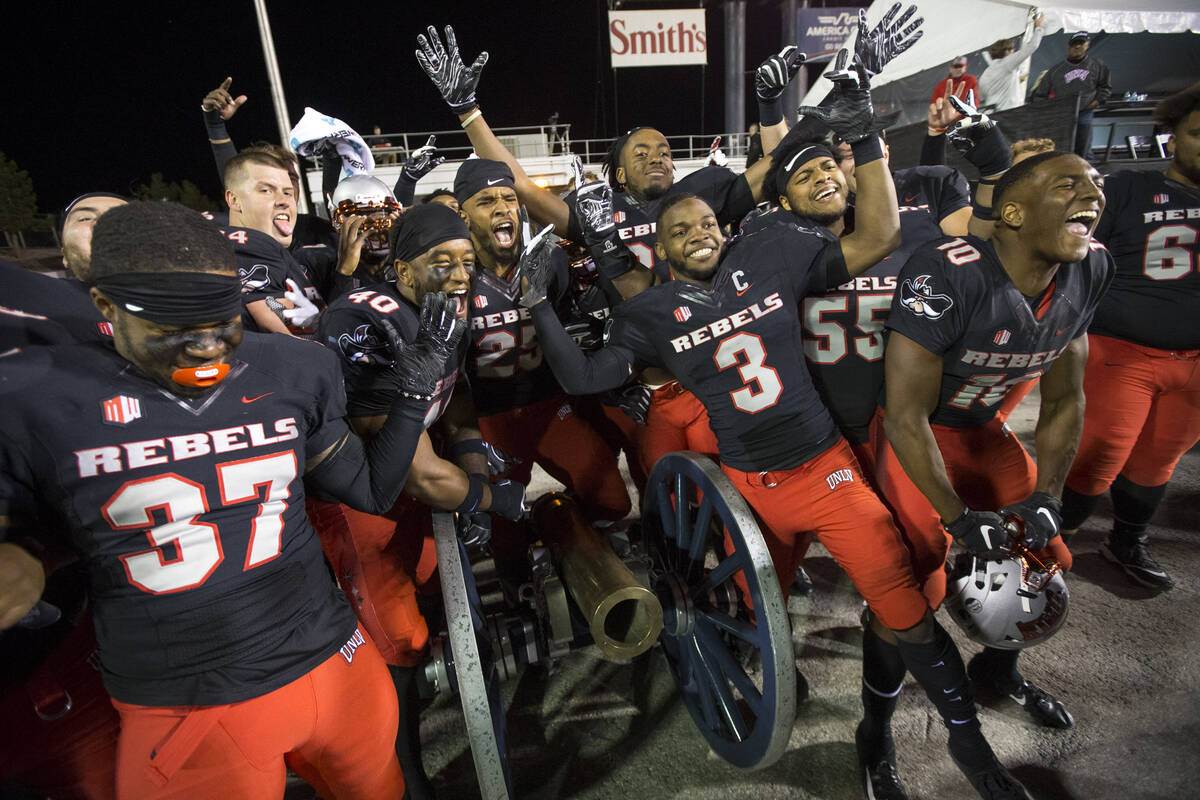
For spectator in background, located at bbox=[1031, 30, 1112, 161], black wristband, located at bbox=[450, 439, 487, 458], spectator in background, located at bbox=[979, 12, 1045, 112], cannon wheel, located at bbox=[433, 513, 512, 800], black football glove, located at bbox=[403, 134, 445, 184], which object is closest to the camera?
cannon wheel, located at bbox=[433, 513, 512, 800]

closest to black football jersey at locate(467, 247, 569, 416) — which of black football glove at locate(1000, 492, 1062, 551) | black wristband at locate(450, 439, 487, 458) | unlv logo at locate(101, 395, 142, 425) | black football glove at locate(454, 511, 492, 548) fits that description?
black wristband at locate(450, 439, 487, 458)

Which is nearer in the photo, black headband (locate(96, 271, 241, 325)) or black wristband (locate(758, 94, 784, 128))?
black headband (locate(96, 271, 241, 325))

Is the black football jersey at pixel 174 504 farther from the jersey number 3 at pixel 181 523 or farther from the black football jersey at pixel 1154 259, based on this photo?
the black football jersey at pixel 1154 259

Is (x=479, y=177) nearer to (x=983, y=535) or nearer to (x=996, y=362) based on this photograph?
(x=996, y=362)

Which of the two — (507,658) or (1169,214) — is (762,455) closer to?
(507,658)

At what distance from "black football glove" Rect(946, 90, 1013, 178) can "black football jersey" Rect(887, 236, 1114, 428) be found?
75 centimetres

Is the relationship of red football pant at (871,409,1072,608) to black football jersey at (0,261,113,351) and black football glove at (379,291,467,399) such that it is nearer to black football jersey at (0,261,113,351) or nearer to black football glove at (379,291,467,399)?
black football glove at (379,291,467,399)

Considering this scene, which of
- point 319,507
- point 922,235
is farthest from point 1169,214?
point 319,507

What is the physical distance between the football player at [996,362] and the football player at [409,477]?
1.85 m

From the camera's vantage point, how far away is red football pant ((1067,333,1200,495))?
330 centimetres

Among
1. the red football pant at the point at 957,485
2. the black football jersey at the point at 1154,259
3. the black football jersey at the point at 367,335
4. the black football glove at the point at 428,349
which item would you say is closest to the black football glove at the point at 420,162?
the black football jersey at the point at 367,335

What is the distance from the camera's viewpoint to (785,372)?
2652 mm

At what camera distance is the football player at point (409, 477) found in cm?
234

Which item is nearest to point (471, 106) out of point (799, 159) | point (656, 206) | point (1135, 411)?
point (656, 206)
